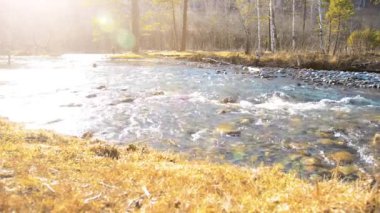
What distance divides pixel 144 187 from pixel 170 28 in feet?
147

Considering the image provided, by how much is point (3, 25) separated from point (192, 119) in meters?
58.1

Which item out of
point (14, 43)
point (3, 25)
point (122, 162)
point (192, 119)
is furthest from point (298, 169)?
point (3, 25)

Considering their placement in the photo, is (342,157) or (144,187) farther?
(342,157)

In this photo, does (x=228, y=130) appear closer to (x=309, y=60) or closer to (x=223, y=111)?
(x=223, y=111)

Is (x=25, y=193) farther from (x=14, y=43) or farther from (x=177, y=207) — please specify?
(x=14, y=43)

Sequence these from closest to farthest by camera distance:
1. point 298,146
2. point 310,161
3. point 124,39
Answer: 1. point 310,161
2. point 298,146
3. point 124,39

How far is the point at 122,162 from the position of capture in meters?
5.69

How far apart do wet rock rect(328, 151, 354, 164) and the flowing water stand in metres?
0.07

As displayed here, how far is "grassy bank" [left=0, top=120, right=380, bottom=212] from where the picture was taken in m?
3.54

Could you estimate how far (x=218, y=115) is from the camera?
11016 mm

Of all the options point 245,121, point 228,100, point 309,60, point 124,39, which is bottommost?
point 245,121

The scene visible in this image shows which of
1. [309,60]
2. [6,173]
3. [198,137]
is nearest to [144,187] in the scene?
[6,173]

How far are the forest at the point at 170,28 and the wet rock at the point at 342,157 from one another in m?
21.9

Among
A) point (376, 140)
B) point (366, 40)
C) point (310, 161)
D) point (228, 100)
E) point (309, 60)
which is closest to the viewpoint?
point (310, 161)
